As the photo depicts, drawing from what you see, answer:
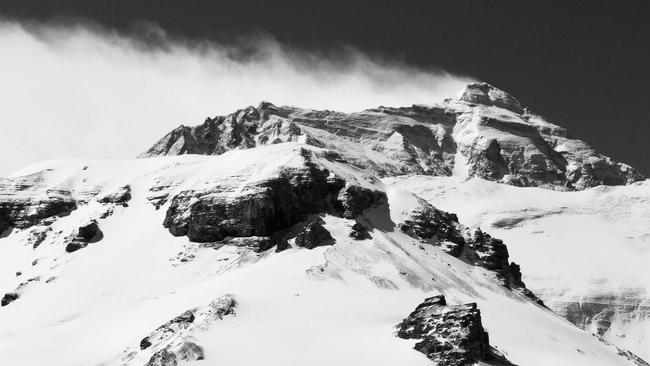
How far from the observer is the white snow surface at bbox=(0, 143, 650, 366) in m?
101

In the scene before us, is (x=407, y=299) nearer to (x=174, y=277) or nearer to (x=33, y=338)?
(x=174, y=277)

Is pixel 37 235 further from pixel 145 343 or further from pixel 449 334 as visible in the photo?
pixel 449 334

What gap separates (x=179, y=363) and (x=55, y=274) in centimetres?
5903

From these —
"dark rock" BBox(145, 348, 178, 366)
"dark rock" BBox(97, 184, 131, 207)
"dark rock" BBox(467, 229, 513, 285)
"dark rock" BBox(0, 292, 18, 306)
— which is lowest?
"dark rock" BBox(0, 292, 18, 306)

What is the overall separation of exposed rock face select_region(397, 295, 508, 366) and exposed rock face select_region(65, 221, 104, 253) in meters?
72.2

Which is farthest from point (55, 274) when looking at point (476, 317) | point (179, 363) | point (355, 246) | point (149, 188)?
point (476, 317)

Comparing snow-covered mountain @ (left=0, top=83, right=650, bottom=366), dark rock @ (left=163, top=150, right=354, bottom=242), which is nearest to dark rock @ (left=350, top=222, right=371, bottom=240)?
snow-covered mountain @ (left=0, top=83, right=650, bottom=366)

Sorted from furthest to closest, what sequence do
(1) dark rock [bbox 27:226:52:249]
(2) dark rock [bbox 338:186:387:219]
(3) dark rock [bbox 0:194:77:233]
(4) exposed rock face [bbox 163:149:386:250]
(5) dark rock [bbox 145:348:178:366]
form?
(3) dark rock [bbox 0:194:77:233]
(1) dark rock [bbox 27:226:52:249]
(2) dark rock [bbox 338:186:387:219]
(4) exposed rock face [bbox 163:149:386:250]
(5) dark rock [bbox 145:348:178:366]

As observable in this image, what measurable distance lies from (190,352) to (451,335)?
2774 cm

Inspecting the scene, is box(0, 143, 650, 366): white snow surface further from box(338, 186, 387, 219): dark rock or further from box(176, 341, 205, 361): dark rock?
box(338, 186, 387, 219): dark rock

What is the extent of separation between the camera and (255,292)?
11388cm

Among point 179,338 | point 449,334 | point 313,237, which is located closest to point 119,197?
point 313,237

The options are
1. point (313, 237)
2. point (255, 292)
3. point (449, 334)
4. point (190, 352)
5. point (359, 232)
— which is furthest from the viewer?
point (359, 232)

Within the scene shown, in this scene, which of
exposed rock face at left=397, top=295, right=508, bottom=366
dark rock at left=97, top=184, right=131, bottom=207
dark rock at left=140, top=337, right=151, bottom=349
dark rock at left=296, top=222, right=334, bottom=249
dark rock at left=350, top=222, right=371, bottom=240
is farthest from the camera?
dark rock at left=97, top=184, right=131, bottom=207
